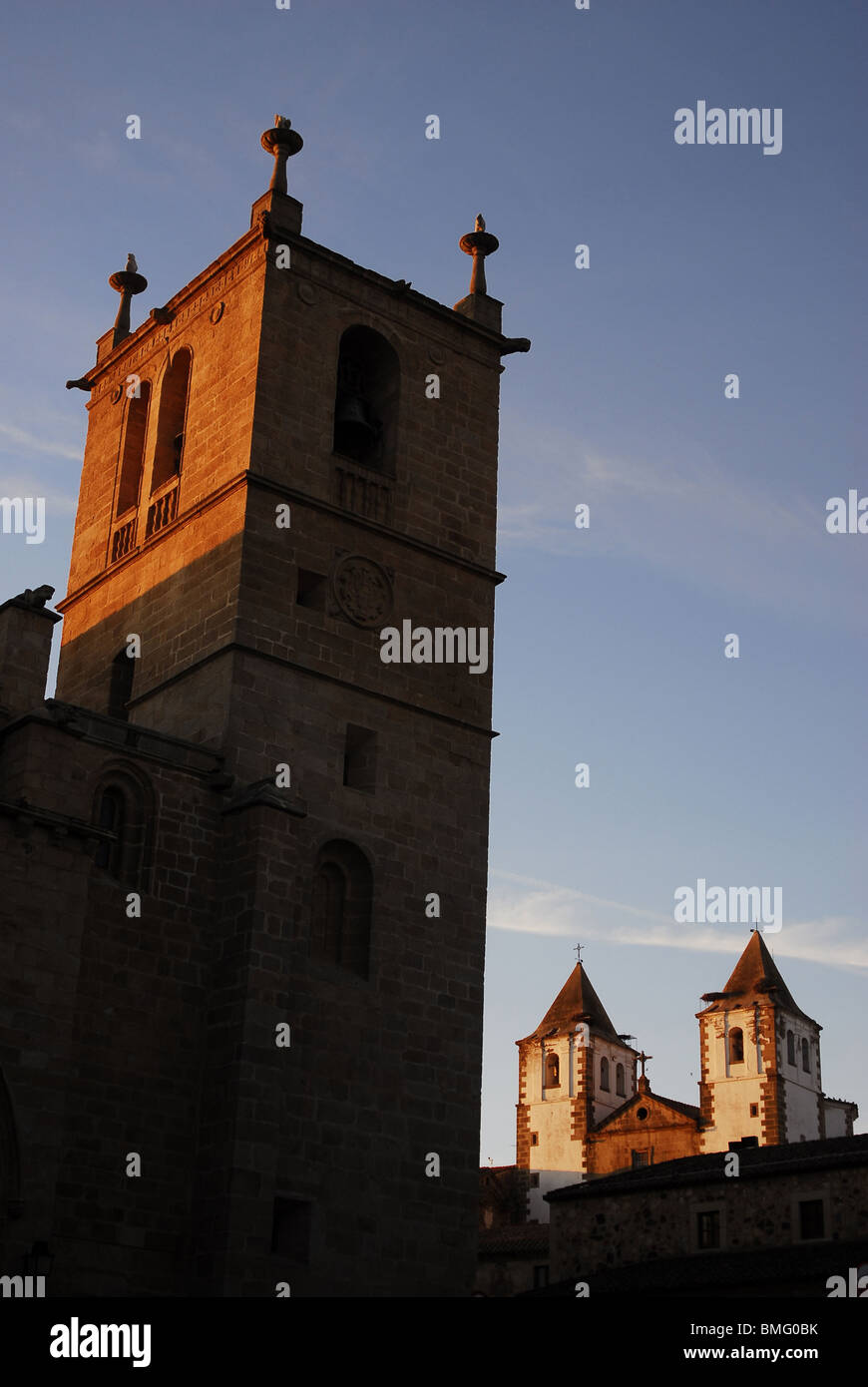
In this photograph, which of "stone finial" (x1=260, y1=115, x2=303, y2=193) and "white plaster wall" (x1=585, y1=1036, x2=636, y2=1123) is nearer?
"stone finial" (x1=260, y1=115, x2=303, y2=193)

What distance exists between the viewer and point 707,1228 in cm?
3416

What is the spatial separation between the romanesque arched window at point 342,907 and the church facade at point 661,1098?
5165cm

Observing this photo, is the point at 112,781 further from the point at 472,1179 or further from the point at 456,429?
the point at 456,429


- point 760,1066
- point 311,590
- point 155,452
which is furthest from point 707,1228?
point 760,1066

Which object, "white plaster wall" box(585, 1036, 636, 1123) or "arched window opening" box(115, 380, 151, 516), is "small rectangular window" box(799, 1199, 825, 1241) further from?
"white plaster wall" box(585, 1036, 636, 1123)

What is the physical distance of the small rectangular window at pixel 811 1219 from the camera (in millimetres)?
32250

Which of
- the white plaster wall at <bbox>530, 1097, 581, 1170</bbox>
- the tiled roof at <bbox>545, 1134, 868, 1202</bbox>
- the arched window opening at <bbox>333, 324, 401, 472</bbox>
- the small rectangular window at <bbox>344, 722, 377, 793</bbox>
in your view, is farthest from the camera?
the white plaster wall at <bbox>530, 1097, 581, 1170</bbox>

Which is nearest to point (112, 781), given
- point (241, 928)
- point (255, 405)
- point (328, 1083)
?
point (241, 928)

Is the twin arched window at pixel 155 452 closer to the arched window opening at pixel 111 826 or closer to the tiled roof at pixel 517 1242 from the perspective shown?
the arched window opening at pixel 111 826

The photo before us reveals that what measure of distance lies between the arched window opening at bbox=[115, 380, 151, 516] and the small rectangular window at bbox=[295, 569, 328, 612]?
441 cm

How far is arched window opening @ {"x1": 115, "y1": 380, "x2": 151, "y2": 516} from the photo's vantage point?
90.3 feet

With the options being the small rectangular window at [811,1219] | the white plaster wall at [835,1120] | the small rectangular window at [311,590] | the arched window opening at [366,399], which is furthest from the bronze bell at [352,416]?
the white plaster wall at [835,1120]

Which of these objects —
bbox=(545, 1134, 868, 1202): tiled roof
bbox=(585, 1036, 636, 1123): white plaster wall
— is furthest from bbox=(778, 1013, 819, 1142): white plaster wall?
bbox=(545, 1134, 868, 1202): tiled roof
